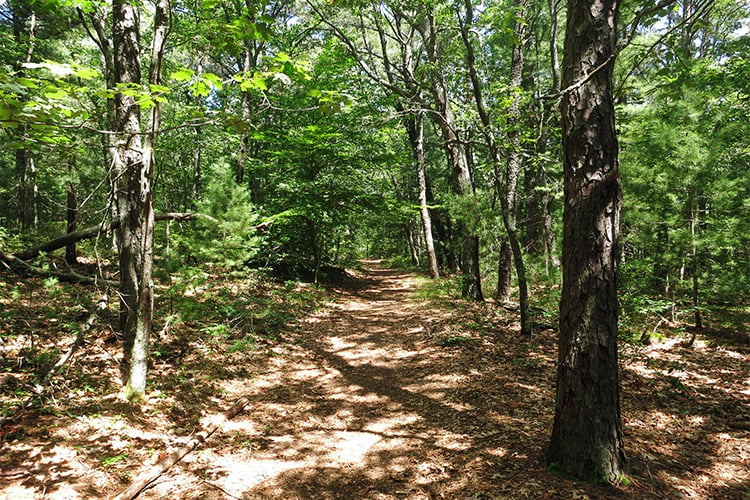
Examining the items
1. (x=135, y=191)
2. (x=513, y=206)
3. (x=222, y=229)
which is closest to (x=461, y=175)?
(x=513, y=206)

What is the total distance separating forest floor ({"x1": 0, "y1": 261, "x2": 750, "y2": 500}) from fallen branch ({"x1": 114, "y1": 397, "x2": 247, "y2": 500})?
80mm

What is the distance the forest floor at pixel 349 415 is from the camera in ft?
11.0

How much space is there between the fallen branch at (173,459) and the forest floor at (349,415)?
0.26ft

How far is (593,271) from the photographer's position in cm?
304

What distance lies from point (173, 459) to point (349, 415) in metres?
2.23

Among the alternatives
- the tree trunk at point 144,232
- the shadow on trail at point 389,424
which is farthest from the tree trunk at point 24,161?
the shadow on trail at point 389,424

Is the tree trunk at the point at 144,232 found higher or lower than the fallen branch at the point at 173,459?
higher

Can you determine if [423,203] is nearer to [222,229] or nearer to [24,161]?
[222,229]

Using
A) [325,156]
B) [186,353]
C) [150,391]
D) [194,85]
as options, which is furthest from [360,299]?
[194,85]

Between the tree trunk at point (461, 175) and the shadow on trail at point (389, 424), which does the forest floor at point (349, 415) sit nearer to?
the shadow on trail at point (389, 424)

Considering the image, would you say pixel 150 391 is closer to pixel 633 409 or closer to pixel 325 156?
pixel 633 409

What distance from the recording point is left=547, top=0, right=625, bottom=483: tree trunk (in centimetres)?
303

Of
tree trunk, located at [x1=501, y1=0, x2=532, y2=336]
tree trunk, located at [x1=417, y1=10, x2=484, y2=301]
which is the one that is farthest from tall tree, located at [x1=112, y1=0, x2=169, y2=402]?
tree trunk, located at [x1=417, y1=10, x2=484, y2=301]

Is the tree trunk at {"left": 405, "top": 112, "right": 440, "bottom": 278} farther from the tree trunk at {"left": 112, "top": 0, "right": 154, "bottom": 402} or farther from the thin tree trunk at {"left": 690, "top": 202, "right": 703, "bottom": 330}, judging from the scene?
the tree trunk at {"left": 112, "top": 0, "right": 154, "bottom": 402}
